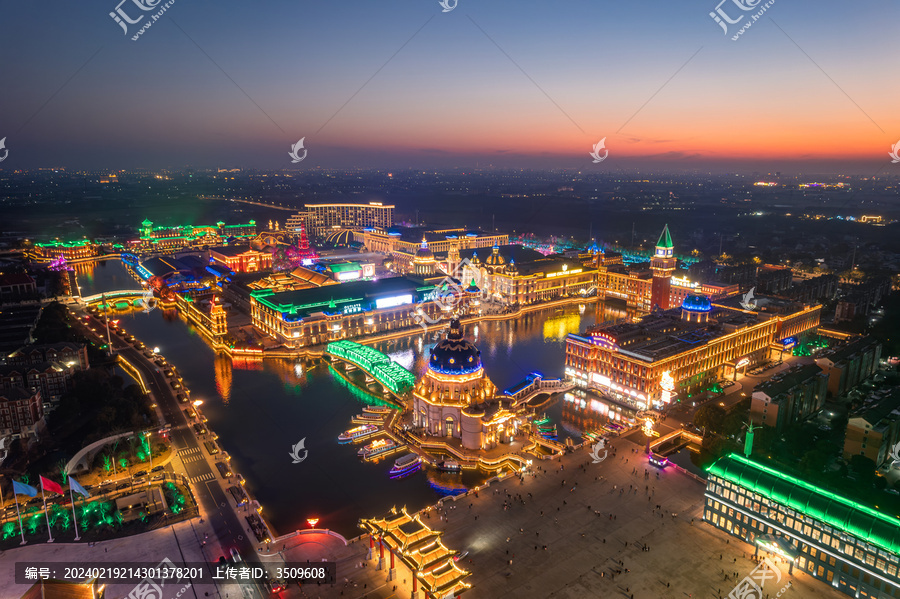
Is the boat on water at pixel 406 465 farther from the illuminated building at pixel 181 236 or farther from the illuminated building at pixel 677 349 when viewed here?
the illuminated building at pixel 181 236

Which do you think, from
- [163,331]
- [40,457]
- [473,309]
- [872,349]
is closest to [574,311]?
[473,309]

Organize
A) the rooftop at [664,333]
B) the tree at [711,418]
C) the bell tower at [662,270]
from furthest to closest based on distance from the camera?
the bell tower at [662,270], the rooftop at [664,333], the tree at [711,418]

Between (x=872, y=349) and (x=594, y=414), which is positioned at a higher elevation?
(x=872, y=349)

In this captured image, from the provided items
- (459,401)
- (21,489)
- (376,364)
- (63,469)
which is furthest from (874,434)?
(63,469)

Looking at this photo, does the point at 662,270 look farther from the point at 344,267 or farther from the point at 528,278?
the point at 344,267

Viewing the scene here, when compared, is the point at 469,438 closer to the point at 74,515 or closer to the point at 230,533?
the point at 230,533

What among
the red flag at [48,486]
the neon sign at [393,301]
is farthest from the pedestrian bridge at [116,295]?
the red flag at [48,486]

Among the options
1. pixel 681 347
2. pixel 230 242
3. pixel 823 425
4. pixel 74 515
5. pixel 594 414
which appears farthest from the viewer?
pixel 230 242
